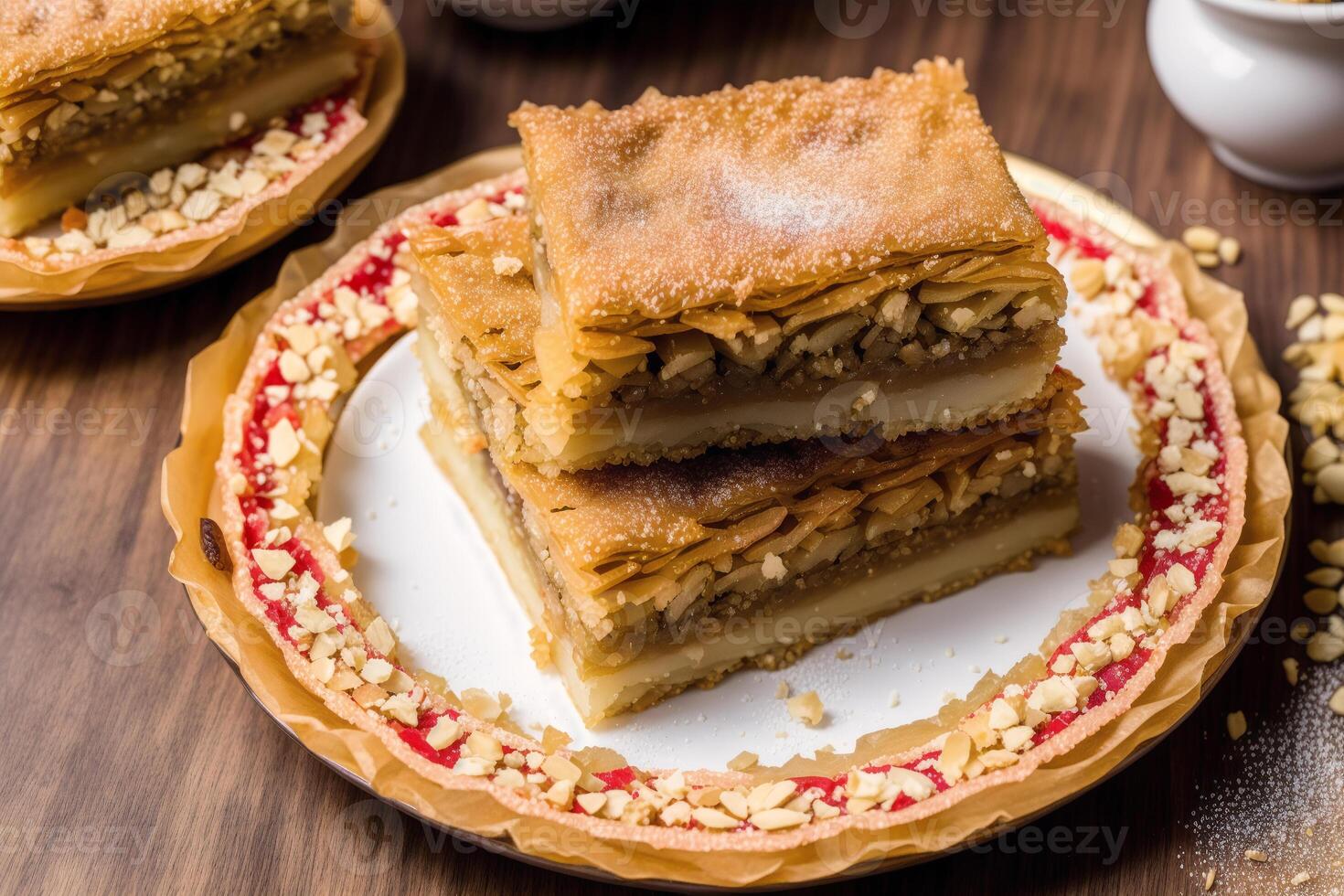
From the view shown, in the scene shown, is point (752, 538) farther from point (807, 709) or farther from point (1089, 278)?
point (1089, 278)

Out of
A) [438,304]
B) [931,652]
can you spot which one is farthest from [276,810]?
[931,652]

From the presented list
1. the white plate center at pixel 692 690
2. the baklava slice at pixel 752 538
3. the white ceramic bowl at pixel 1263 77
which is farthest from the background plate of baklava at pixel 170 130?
the white ceramic bowl at pixel 1263 77

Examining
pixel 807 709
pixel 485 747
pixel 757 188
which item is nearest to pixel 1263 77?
pixel 757 188

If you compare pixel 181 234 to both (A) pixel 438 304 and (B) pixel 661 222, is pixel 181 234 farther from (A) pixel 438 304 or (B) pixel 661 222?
(B) pixel 661 222

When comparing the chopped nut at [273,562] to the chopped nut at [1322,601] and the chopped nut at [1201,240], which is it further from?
the chopped nut at [1201,240]

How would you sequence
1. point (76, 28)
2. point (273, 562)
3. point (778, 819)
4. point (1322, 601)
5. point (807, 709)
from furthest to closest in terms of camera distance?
point (76, 28), point (1322, 601), point (273, 562), point (807, 709), point (778, 819)

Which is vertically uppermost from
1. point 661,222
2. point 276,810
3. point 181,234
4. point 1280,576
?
point 661,222

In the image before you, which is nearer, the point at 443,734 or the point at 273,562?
the point at 443,734

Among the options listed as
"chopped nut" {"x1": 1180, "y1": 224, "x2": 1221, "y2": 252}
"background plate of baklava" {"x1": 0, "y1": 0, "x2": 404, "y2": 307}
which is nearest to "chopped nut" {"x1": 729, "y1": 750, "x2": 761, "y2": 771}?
"background plate of baklava" {"x1": 0, "y1": 0, "x2": 404, "y2": 307}
